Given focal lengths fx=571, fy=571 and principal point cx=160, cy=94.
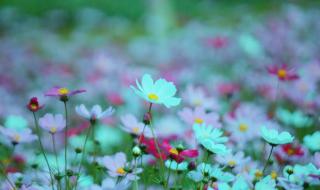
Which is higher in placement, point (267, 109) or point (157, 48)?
point (267, 109)

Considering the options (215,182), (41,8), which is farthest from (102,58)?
(41,8)

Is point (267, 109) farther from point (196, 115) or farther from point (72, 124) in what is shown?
point (196, 115)

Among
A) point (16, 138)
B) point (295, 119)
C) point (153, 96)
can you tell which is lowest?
point (295, 119)

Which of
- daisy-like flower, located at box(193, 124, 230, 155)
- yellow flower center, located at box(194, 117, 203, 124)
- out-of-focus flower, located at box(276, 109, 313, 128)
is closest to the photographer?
daisy-like flower, located at box(193, 124, 230, 155)

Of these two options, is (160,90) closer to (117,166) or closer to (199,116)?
(117,166)

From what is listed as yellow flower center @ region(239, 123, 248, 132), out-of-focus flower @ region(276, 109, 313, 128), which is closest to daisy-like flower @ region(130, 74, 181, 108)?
yellow flower center @ region(239, 123, 248, 132)

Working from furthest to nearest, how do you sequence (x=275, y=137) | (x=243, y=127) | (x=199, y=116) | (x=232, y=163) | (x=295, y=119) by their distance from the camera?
(x=295, y=119)
(x=243, y=127)
(x=199, y=116)
(x=232, y=163)
(x=275, y=137)

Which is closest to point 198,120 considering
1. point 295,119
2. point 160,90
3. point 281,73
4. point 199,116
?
point 199,116

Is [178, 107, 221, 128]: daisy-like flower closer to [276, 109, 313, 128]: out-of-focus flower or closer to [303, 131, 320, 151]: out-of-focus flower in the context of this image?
[303, 131, 320, 151]: out-of-focus flower
